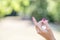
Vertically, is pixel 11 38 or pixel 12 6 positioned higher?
pixel 12 6

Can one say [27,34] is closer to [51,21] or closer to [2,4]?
[51,21]

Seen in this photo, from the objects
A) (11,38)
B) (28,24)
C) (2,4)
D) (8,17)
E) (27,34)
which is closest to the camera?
(2,4)

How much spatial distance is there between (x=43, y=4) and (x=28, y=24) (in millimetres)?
713

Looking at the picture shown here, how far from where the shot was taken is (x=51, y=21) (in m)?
6.45

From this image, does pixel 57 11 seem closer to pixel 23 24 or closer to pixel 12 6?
pixel 23 24

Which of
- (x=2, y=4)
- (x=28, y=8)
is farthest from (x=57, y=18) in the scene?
(x=2, y=4)

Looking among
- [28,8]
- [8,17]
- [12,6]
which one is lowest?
[8,17]

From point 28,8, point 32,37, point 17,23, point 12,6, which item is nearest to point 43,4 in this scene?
point 28,8

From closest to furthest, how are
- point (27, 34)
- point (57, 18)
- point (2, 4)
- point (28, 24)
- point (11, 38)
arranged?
point (2, 4), point (11, 38), point (27, 34), point (57, 18), point (28, 24)

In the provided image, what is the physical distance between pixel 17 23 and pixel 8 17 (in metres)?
0.89

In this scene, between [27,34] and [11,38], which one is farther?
[27,34]

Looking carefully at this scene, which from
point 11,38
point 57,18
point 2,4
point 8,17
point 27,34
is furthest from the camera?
point 8,17

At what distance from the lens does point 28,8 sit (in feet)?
20.0

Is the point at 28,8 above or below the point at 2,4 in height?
below
